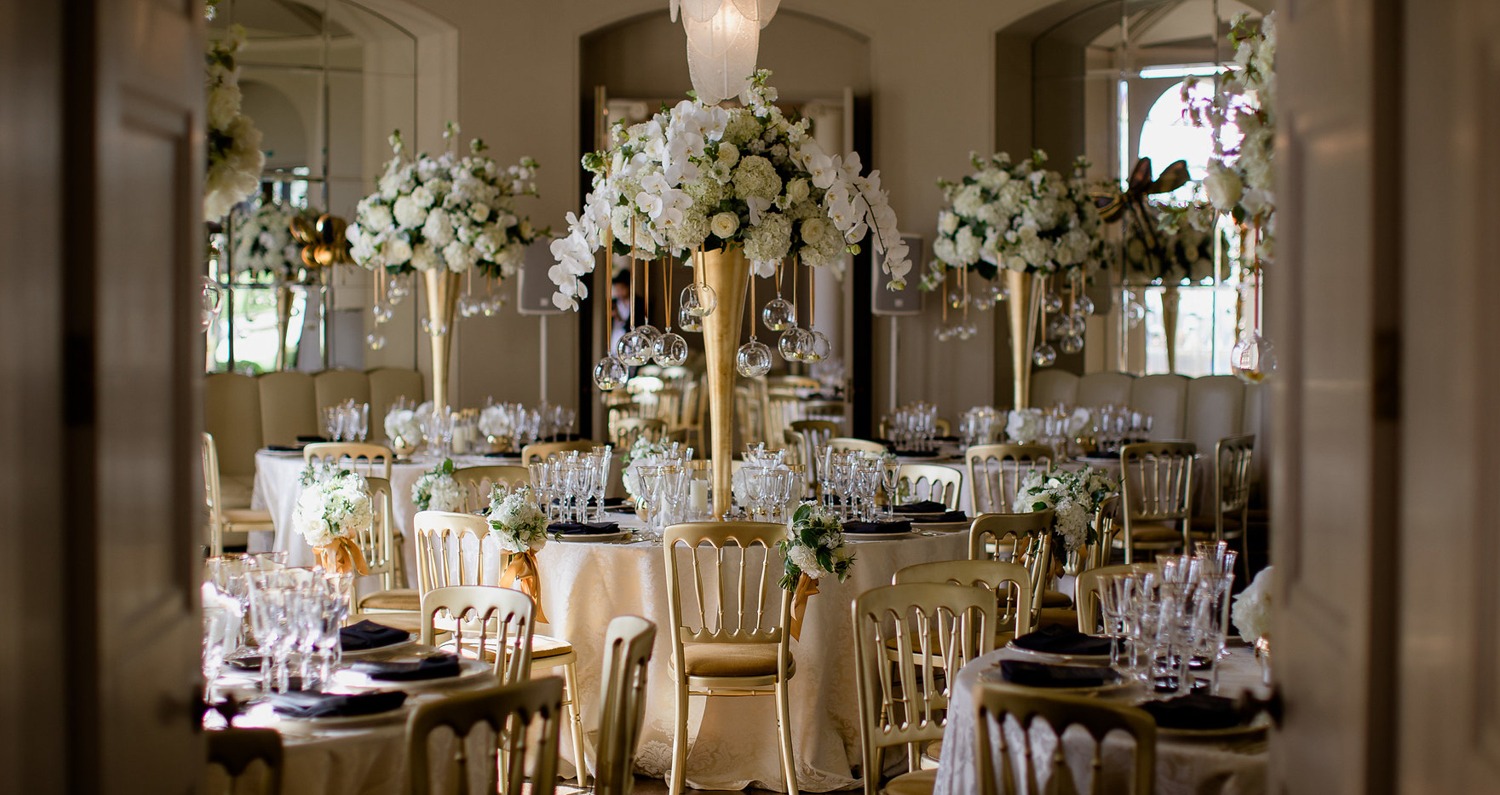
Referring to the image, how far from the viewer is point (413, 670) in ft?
11.1

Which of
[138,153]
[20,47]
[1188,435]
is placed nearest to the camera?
[20,47]

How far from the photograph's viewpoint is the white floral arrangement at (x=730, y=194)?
5.30 metres

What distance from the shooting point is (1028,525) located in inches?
209

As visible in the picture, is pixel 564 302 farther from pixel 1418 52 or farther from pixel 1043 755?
pixel 1418 52

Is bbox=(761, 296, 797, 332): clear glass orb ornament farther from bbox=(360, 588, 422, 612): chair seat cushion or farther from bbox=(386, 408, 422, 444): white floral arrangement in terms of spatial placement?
bbox=(386, 408, 422, 444): white floral arrangement

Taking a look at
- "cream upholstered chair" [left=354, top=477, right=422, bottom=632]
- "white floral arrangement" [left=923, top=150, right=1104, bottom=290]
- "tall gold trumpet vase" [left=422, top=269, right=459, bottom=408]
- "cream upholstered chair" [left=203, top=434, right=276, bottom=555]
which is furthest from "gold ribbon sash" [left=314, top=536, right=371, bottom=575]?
"white floral arrangement" [left=923, top=150, right=1104, bottom=290]

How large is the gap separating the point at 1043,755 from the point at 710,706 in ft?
8.49

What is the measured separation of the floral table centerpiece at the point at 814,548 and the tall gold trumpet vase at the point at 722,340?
85 cm

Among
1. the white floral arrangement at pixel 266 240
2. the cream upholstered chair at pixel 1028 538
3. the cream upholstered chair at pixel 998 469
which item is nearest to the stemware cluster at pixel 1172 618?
the cream upholstered chair at pixel 1028 538

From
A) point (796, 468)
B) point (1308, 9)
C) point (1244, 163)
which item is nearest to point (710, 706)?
point (796, 468)

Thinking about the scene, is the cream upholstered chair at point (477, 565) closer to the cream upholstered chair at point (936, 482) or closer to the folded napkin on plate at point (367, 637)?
the folded napkin on plate at point (367, 637)

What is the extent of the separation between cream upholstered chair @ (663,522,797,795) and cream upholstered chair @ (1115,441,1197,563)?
3.72m

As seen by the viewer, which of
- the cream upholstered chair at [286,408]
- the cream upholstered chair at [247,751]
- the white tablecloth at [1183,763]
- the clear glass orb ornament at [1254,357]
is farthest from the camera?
the cream upholstered chair at [286,408]

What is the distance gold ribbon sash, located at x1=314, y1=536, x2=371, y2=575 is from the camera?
16.9 ft
